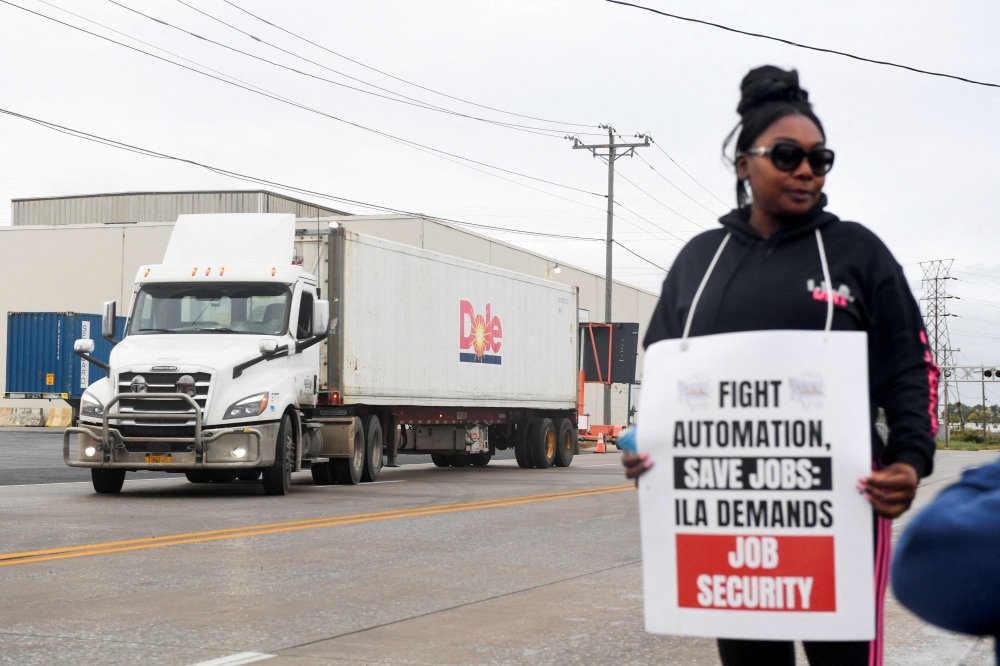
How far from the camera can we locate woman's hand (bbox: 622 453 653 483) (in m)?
3.02

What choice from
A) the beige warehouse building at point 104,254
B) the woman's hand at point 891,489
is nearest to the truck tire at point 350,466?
the woman's hand at point 891,489

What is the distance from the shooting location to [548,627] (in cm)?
727

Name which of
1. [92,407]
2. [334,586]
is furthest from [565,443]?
[334,586]

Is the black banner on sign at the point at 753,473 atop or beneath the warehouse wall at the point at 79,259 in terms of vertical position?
beneath

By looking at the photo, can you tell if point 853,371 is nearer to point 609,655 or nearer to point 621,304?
point 609,655

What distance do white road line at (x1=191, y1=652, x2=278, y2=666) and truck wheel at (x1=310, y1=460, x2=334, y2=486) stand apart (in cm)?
1355

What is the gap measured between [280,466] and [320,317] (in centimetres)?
203

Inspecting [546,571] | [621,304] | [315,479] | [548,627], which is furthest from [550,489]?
[621,304]

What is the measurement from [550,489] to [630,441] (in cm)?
1638

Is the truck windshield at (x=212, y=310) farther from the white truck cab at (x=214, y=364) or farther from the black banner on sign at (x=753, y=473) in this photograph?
the black banner on sign at (x=753, y=473)

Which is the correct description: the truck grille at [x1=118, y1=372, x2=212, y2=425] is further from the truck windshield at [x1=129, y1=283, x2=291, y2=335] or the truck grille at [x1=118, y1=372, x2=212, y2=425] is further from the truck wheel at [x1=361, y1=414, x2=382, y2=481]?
the truck wheel at [x1=361, y1=414, x2=382, y2=481]

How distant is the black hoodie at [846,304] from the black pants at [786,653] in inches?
16.6

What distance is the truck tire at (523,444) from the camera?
27.0 meters

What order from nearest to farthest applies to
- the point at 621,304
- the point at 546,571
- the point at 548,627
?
the point at 548,627
the point at 546,571
the point at 621,304
